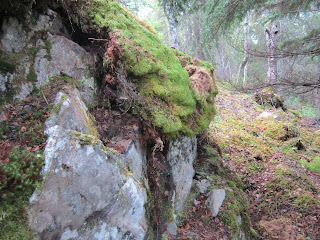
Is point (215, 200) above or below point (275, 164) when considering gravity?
above

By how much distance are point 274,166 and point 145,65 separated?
573 centimetres

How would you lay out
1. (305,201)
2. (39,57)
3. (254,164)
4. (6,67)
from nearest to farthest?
(6,67)
(39,57)
(305,201)
(254,164)

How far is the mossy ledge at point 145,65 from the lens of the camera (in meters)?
3.34

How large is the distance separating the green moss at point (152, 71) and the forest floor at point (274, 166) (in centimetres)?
202

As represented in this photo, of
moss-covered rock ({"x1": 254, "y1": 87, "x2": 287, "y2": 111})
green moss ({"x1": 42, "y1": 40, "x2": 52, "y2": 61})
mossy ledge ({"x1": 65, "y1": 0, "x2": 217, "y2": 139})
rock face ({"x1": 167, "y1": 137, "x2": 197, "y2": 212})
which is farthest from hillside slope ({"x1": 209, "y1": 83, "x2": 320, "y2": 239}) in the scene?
green moss ({"x1": 42, "y1": 40, "x2": 52, "y2": 61})

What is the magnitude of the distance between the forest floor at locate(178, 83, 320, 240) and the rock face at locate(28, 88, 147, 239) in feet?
5.88

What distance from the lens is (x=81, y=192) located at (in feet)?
6.75

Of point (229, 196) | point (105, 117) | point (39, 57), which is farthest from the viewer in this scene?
point (229, 196)

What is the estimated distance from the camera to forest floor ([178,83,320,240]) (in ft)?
15.3

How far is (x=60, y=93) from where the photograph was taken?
2.64 m

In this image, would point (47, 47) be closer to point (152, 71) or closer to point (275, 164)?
point (152, 71)

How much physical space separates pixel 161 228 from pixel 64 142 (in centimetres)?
203

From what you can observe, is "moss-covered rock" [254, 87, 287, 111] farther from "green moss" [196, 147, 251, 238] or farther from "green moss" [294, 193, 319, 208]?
"green moss" [196, 147, 251, 238]

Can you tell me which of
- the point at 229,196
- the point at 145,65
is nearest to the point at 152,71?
the point at 145,65
